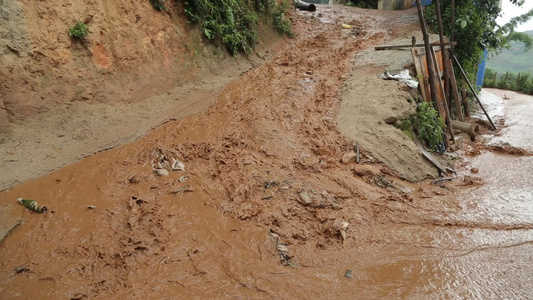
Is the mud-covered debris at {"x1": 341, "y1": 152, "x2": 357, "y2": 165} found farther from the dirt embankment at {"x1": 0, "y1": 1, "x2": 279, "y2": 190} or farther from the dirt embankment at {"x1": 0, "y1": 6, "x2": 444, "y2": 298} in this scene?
the dirt embankment at {"x1": 0, "y1": 1, "x2": 279, "y2": 190}

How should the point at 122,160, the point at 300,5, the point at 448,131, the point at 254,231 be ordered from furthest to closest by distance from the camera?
the point at 300,5
the point at 448,131
the point at 122,160
the point at 254,231

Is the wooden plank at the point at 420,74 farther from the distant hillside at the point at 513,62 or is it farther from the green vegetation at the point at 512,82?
the distant hillside at the point at 513,62

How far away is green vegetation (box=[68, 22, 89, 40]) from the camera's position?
171 inches

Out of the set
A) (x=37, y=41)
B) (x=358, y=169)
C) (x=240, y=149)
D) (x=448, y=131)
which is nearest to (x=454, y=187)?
(x=358, y=169)

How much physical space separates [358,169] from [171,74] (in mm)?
3454

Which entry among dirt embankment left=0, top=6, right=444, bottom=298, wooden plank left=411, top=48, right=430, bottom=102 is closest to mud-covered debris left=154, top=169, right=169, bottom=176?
dirt embankment left=0, top=6, right=444, bottom=298

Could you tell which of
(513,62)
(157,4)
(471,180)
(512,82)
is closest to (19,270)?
(157,4)

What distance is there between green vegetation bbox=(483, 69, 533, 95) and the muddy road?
15.7 m

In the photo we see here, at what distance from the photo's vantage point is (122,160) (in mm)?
3975

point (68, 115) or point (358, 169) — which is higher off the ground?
point (68, 115)

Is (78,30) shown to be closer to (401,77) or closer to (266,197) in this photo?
(266,197)

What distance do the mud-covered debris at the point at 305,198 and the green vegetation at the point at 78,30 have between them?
3.59 meters

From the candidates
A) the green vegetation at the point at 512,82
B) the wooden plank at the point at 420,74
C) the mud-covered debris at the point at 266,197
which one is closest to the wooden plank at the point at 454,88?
the wooden plank at the point at 420,74

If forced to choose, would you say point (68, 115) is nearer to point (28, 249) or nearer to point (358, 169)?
point (28, 249)
